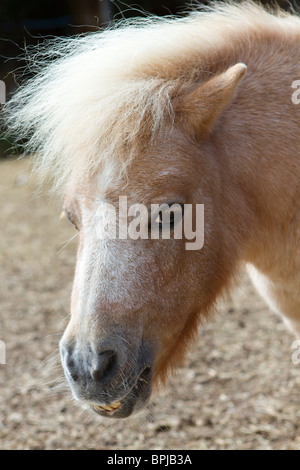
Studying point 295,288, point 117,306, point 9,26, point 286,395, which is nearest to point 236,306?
point 286,395

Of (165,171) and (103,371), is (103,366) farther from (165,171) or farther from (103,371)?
(165,171)

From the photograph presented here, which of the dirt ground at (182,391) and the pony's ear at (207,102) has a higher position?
the pony's ear at (207,102)

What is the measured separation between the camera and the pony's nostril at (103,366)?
93.4 inches

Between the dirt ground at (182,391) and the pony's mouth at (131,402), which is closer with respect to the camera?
the pony's mouth at (131,402)

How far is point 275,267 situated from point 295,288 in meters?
0.17

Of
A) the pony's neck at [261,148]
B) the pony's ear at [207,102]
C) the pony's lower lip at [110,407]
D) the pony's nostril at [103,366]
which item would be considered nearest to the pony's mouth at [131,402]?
the pony's lower lip at [110,407]

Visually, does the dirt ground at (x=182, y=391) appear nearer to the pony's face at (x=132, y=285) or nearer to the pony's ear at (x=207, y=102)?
the pony's face at (x=132, y=285)

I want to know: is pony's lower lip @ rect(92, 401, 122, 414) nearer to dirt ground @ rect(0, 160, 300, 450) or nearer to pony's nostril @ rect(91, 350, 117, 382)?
pony's nostril @ rect(91, 350, 117, 382)

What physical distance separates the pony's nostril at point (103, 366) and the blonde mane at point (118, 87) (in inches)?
31.7

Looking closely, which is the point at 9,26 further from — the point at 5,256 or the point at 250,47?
the point at 250,47

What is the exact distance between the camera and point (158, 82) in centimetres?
277

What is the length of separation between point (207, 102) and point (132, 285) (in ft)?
3.08

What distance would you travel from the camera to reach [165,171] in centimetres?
258

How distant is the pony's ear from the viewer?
8.43 feet
